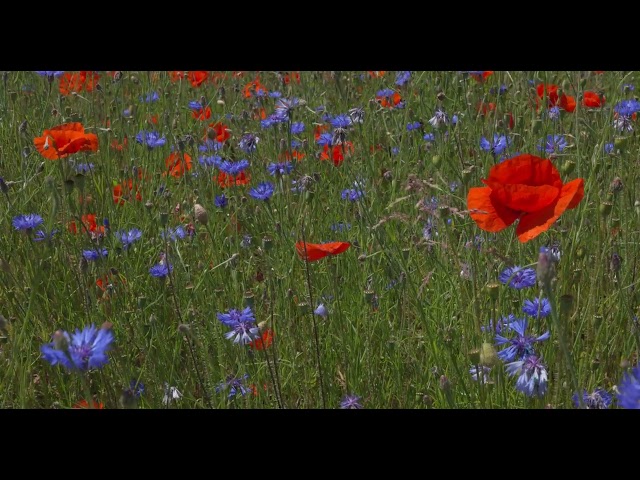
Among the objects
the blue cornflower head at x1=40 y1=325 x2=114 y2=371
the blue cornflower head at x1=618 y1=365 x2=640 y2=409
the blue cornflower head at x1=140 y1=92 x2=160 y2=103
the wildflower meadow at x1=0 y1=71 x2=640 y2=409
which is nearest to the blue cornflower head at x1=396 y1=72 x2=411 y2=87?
the wildflower meadow at x1=0 y1=71 x2=640 y2=409

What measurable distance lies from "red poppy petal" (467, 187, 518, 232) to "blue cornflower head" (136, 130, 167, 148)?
1225 mm

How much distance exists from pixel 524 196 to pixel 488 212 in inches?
2.1

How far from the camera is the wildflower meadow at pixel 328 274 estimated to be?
1065 millimetres

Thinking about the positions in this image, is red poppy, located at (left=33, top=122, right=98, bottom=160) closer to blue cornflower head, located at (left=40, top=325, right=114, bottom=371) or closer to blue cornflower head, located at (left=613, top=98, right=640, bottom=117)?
blue cornflower head, located at (left=40, top=325, right=114, bottom=371)

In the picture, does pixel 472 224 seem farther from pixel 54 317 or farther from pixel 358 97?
pixel 358 97

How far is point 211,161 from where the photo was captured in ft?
6.13

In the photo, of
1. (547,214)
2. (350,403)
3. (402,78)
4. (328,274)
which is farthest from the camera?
(402,78)

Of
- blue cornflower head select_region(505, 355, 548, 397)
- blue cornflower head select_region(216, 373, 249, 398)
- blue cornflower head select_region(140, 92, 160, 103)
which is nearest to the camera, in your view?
blue cornflower head select_region(505, 355, 548, 397)

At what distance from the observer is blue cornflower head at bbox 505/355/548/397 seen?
98cm

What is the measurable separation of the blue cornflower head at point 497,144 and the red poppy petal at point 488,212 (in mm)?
767

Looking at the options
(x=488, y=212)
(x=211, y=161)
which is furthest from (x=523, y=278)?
(x=211, y=161)

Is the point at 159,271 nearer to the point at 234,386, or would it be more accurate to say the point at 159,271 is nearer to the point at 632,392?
the point at 234,386
